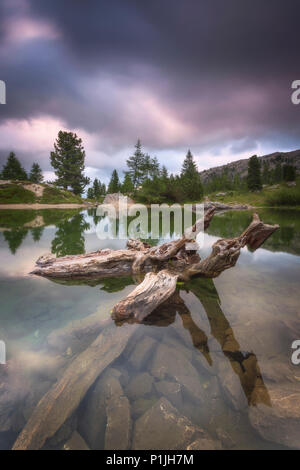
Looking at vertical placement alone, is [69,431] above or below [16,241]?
below

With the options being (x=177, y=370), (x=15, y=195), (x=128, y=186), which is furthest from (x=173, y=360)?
(x=128, y=186)

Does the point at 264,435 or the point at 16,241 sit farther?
the point at 16,241

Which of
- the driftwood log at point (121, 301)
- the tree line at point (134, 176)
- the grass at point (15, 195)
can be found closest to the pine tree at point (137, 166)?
the tree line at point (134, 176)

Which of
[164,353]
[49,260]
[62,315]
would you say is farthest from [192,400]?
A: [49,260]

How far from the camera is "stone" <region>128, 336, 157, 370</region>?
308 cm

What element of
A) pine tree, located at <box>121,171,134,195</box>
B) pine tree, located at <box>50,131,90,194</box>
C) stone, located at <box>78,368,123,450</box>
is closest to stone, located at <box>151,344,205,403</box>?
stone, located at <box>78,368,123,450</box>

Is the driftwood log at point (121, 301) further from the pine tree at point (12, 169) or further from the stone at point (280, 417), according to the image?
the pine tree at point (12, 169)

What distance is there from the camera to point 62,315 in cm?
444

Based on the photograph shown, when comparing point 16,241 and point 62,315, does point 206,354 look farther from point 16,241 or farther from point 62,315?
point 16,241

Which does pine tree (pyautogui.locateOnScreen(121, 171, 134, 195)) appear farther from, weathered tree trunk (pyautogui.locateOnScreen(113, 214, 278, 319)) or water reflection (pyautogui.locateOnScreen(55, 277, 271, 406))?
water reflection (pyautogui.locateOnScreen(55, 277, 271, 406))

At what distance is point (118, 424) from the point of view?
86.9 inches

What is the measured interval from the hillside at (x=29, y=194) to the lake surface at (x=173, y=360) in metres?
42.1

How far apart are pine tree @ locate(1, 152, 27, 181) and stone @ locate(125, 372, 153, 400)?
81808mm
